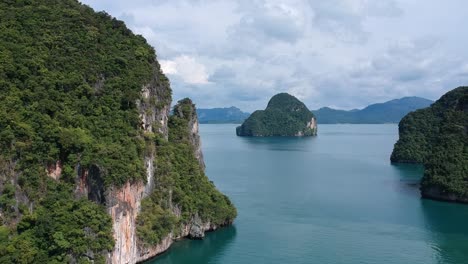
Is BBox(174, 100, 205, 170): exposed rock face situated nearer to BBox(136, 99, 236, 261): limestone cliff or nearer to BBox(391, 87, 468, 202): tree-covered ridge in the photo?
BBox(136, 99, 236, 261): limestone cliff

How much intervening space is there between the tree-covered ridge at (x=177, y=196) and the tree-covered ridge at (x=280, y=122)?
134658 mm

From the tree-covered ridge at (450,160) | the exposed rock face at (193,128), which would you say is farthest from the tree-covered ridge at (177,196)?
the tree-covered ridge at (450,160)

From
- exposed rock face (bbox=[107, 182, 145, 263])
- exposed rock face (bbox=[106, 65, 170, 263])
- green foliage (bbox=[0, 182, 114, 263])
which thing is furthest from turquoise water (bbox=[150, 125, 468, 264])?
green foliage (bbox=[0, 182, 114, 263])

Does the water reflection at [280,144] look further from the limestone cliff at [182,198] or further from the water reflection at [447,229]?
the limestone cliff at [182,198]

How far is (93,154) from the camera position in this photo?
99.6ft

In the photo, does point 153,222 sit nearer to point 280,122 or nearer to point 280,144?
point 280,144

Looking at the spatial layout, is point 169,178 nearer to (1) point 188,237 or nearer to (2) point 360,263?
(1) point 188,237

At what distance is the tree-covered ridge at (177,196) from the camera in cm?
3488

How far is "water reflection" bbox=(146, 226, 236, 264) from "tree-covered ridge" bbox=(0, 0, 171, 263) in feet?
23.2

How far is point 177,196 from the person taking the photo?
38.8m

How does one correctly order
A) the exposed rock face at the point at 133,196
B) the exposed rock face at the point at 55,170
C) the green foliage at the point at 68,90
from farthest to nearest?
the exposed rock face at the point at 133,196, the exposed rock face at the point at 55,170, the green foliage at the point at 68,90

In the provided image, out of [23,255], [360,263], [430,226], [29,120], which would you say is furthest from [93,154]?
[430,226]

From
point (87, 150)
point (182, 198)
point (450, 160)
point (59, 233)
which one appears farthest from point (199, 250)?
point (450, 160)

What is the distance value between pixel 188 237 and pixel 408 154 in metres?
62.9
